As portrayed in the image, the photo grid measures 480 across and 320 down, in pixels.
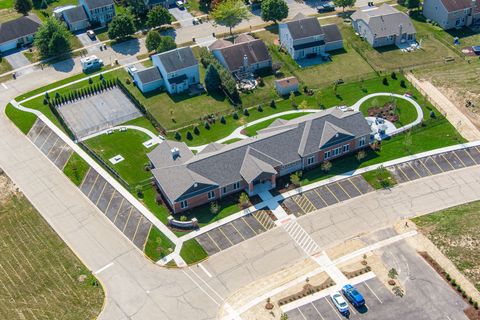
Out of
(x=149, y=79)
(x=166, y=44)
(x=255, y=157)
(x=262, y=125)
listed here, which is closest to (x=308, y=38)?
(x=262, y=125)

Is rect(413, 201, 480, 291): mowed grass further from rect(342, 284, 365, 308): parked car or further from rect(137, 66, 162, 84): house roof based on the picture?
rect(137, 66, 162, 84): house roof

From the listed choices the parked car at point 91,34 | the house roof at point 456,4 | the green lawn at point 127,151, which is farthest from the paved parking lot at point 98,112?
the house roof at point 456,4

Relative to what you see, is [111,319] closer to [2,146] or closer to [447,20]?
[2,146]

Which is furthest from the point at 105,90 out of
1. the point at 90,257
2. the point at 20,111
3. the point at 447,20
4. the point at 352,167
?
the point at 447,20

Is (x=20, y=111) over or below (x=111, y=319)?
over

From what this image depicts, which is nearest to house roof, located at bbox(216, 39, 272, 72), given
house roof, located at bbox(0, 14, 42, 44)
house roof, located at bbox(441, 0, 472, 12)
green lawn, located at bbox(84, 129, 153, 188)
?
green lawn, located at bbox(84, 129, 153, 188)

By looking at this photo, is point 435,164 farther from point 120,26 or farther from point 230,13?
point 120,26

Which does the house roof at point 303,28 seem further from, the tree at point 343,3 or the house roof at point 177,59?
the house roof at point 177,59
